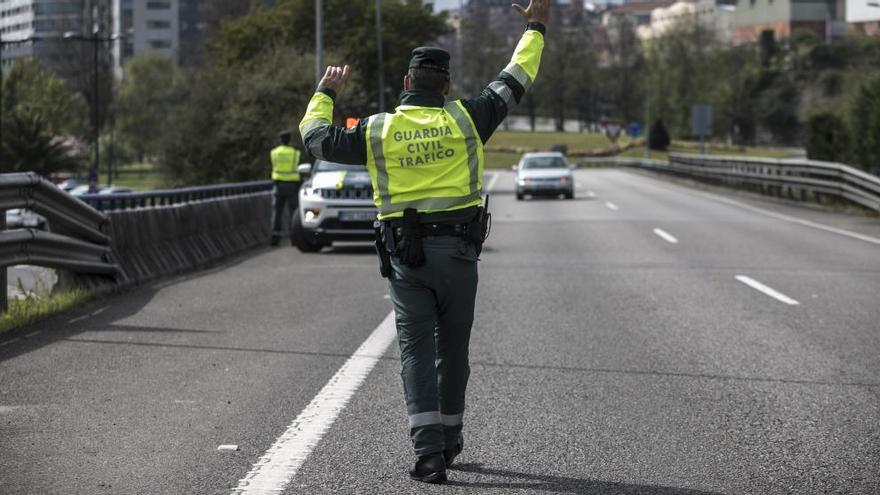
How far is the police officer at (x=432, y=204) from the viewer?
5605 millimetres

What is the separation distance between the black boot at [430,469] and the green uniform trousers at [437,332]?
0.18 ft

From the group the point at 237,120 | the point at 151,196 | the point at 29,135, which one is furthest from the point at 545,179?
the point at 29,135

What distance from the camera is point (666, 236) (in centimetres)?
2161

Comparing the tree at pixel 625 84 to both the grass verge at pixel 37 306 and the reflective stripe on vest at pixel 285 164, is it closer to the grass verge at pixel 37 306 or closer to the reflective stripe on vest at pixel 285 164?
the reflective stripe on vest at pixel 285 164

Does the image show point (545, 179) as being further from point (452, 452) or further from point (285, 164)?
point (452, 452)

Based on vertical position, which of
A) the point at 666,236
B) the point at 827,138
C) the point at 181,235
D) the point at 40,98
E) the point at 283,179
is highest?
the point at 40,98

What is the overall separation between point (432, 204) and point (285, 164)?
52.5 feet

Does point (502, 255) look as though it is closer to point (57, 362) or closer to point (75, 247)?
point (75, 247)

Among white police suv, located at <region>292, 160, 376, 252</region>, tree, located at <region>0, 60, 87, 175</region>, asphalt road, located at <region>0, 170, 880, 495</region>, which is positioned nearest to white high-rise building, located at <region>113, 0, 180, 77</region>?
tree, located at <region>0, 60, 87, 175</region>

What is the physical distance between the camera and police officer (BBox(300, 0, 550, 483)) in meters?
5.61

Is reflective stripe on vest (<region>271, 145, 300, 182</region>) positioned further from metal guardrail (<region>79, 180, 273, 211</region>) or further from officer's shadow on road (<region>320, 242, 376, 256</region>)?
officer's shadow on road (<region>320, 242, 376, 256</region>)

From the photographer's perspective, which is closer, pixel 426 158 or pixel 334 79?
pixel 426 158

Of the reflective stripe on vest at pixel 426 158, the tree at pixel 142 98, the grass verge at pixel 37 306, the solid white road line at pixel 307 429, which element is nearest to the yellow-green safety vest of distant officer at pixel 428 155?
the reflective stripe on vest at pixel 426 158

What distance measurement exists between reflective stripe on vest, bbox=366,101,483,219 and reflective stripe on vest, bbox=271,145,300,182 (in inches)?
620
